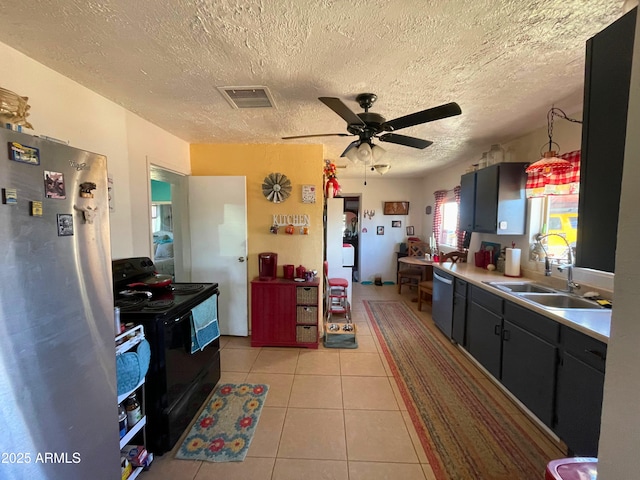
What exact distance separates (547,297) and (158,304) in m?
2.95

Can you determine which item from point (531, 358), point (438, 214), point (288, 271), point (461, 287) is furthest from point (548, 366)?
point (438, 214)

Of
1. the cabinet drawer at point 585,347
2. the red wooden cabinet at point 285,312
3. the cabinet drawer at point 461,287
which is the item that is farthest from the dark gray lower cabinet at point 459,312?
the red wooden cabinet at point 285,312

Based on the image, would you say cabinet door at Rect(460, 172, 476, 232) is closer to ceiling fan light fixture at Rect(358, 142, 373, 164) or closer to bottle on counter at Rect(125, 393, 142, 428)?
ceiling fan light fixture at Rect(358, 142, 373, 164)

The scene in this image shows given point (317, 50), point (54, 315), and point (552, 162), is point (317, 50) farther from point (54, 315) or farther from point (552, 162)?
point (552, 162)

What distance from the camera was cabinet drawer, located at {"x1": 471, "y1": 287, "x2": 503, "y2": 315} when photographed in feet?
7.33

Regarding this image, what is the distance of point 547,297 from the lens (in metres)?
2.19

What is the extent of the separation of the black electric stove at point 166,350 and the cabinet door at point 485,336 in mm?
2396

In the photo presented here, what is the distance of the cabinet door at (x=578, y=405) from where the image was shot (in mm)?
1417

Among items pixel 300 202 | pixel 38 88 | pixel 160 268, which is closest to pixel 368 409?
pixel 300 202

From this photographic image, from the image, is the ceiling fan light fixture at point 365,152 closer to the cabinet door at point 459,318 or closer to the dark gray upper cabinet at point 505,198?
the dark gray upper cabinet at point 505,198

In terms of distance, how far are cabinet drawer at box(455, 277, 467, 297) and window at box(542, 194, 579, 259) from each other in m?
0.81

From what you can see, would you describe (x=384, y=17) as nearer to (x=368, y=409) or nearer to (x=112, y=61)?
(x=112, y=61)

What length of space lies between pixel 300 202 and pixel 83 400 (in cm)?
246

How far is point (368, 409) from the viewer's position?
207 cm
